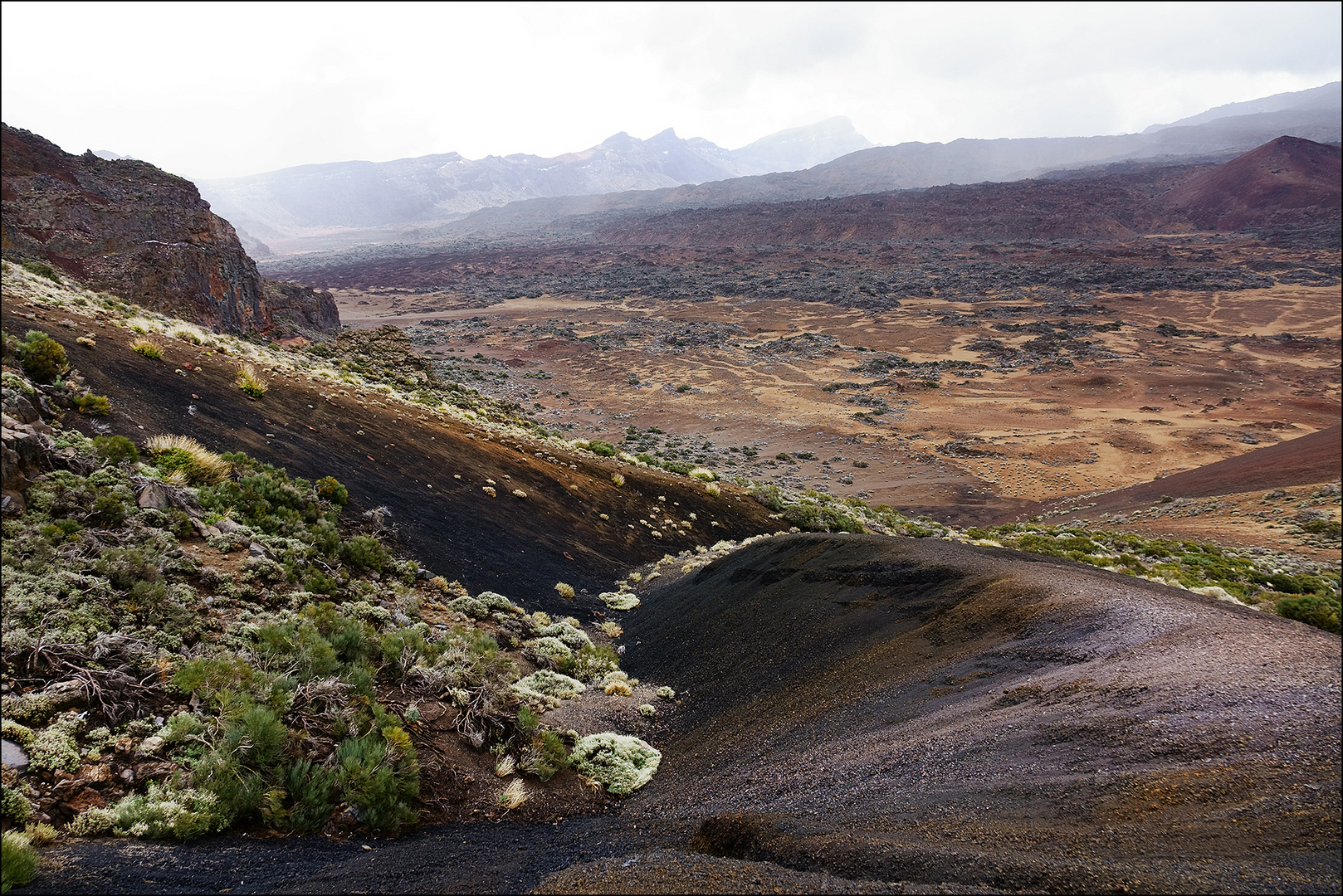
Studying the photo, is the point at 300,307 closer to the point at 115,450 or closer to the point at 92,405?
the point at 92,405

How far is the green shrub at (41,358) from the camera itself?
8188mm

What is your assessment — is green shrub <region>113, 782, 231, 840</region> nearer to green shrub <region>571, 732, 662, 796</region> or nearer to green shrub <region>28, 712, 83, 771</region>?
green shrub <region>28, 712, 83, 771</region>

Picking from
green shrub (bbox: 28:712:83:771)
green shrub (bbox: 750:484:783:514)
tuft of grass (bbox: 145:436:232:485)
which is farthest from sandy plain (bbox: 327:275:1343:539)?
green shrub (bbox: 28:712:83:771)

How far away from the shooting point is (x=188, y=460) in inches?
299

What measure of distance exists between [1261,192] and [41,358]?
4063 inches

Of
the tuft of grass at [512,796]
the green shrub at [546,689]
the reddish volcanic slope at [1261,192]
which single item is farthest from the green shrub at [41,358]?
the reddish volcanic slope at [1261,192]

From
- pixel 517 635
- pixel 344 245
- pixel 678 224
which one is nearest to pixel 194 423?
pixel 517 635

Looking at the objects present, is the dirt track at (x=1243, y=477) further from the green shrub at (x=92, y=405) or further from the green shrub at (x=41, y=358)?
the green shrub at (x=41, y=358)

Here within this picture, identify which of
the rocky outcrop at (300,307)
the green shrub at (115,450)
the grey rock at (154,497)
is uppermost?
the rocky outcrop at (300,307)

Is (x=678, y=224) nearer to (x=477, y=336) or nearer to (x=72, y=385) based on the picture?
(x=477, y=336)

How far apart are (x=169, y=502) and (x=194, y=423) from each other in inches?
148

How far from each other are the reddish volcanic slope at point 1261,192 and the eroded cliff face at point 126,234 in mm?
88466

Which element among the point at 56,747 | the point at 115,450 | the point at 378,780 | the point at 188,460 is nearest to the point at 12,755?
the point at 56,747

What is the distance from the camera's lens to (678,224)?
405 ft
